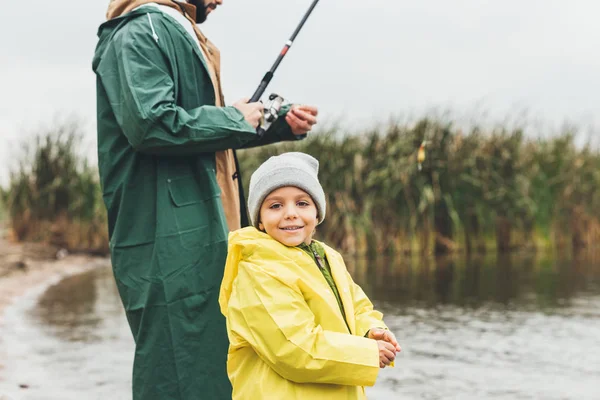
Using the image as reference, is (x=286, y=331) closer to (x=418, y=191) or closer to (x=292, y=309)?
(x=292, y=309)

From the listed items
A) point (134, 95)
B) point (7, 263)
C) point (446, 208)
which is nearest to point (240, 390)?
point (134, 95)

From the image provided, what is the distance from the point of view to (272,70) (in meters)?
2.94

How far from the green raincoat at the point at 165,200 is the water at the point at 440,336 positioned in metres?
1.46

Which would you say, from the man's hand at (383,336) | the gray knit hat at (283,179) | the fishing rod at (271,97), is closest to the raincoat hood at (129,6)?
the fishing rod at (271,97)

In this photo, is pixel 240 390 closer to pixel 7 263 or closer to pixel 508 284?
pixel 508 284

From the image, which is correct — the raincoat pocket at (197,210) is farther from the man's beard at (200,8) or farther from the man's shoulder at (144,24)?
the man's beard at (200,8)

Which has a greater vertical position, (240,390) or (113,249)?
(113,249)

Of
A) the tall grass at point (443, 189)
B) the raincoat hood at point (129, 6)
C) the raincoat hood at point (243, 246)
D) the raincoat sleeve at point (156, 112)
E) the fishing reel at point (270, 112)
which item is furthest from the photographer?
the tall grass at point (443, 189)

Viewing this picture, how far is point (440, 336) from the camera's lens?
4.96 m

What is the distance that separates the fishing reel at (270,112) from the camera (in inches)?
106

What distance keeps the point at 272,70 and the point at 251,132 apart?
0.55 metres

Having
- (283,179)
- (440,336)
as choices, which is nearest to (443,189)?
(440,336)

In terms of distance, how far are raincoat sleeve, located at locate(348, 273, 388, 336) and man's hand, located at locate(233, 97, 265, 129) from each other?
0.63m

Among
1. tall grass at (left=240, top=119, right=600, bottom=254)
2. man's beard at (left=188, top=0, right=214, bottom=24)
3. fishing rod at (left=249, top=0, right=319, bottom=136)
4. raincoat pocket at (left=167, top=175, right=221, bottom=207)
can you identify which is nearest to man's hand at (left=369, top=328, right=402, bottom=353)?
raincoat pocket at (left=167, top=175, right=221, bottom=207)
